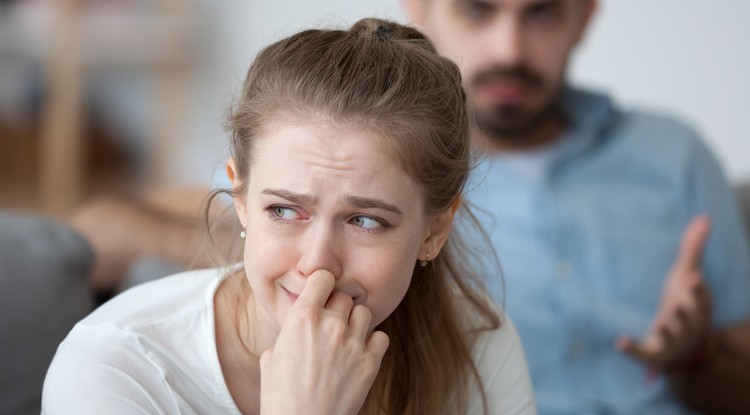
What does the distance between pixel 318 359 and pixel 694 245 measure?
1120mm

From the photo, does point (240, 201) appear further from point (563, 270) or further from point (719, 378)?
point (719, 378)

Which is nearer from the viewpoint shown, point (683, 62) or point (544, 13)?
point (544, 13)

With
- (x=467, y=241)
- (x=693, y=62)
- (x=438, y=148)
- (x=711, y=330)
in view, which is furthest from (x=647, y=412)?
(x=693, y=62)

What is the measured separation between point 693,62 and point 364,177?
224cm

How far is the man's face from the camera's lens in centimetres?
213

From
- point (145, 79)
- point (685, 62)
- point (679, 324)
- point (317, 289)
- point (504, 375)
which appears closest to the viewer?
point (317, 289)

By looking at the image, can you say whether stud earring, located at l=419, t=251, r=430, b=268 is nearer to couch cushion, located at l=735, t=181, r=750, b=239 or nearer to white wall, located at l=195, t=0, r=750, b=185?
couch cushion, located at l=735, t=181, r=750, b=239

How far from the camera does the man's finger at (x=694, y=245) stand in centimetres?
204

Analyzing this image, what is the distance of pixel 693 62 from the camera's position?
10.3 ft

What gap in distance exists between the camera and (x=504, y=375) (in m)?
1.45

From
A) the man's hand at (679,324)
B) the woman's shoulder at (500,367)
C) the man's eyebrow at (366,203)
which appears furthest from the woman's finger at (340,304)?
the man's hand at (679,324)

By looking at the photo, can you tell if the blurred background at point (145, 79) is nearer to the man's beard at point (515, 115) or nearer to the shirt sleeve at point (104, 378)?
the man's beard at point (515, 115)

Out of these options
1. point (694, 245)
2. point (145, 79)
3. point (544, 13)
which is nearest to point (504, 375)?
point (694, 245)

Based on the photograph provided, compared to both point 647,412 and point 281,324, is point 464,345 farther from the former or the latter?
point 647,412
